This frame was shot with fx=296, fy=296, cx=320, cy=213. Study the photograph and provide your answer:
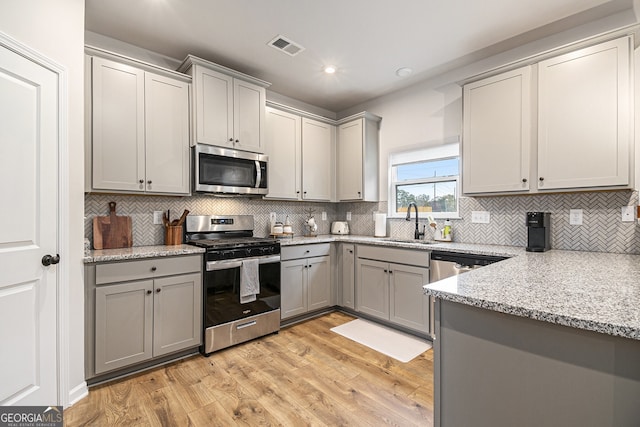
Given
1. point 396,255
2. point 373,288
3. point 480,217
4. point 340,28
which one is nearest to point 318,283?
point 373,288

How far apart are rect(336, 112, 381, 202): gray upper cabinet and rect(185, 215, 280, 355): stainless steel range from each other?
1.40m

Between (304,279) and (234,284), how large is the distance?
0.88m

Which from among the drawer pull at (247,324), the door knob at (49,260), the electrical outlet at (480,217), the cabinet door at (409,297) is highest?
the electrical outlet at (480,217)

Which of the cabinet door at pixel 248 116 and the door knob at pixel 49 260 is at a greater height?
the cabinet door at pixel 248 116

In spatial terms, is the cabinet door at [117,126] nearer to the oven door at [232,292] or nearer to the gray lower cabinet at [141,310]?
the gray lower cabinet at [141,310]

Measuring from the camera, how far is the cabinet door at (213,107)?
2758 millimetres

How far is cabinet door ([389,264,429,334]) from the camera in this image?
9.20ft

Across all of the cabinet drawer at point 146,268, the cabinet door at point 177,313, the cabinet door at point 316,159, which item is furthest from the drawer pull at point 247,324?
the cabinet door at point 316,159

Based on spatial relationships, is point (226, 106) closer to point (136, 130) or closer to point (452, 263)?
point (136, 130)

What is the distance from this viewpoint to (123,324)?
215cm

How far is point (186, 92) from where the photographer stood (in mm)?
2740

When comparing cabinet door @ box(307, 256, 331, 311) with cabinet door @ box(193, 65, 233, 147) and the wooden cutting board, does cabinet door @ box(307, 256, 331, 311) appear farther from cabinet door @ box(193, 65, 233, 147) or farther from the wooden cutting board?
the wooden cutting board

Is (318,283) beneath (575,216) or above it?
beneath

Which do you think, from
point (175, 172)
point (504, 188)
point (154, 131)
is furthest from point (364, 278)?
point (154, 131)
